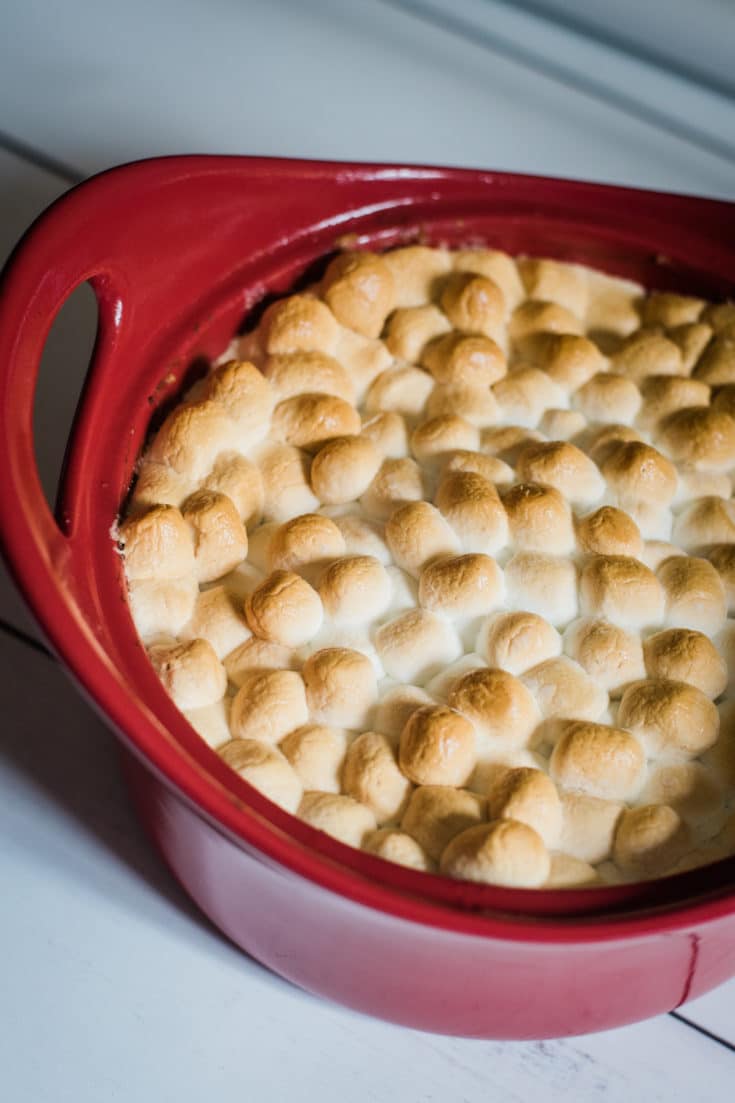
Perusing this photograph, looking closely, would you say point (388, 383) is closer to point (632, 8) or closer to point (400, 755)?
point (400, 755)

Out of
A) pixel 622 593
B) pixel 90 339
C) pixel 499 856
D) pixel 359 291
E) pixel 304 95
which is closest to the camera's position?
pixel 499 856

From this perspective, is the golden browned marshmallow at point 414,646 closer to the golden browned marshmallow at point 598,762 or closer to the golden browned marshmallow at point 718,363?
the golden browned marshmallow at point 598,762

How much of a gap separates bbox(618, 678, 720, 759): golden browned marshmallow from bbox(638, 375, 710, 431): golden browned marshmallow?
0.19 meters

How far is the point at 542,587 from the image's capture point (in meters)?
0.61

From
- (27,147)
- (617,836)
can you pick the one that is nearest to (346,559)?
(617,836)

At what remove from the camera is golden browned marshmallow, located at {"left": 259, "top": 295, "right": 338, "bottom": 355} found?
2.27 ft

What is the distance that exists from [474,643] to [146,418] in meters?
0.21

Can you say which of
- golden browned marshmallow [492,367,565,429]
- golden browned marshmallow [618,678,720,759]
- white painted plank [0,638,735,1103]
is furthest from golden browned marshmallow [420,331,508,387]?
white painted plank [0,638,735,1103]

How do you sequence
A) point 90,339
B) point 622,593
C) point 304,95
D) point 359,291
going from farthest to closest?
point 304,95 → point 90,339 → point 359,291 → point 622,593

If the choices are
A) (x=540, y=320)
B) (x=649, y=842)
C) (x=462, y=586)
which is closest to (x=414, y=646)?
(x=462, y=586)

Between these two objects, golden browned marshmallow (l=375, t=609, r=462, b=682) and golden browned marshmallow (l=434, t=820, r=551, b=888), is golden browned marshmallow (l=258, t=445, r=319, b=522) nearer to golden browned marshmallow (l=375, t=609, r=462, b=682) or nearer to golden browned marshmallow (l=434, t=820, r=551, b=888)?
golden browned marshmallow (l=375, t=609, r=462, b=682)

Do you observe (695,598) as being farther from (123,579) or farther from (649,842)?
(123,579)

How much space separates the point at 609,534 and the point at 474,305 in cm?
18

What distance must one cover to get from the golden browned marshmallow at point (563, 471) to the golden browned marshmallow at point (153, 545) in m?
0.19
